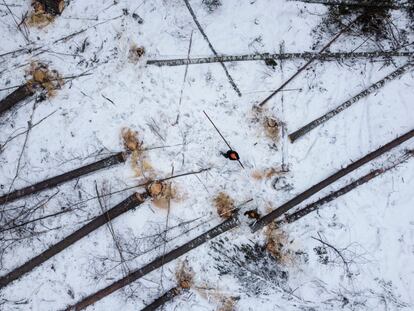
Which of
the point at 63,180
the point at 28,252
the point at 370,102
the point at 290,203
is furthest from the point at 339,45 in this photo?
the point at 28,252

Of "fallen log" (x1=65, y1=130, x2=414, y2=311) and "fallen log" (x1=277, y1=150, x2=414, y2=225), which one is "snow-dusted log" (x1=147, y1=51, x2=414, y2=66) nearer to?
"fallen log" (x1=65, y1=130, x2=414, y2=311)

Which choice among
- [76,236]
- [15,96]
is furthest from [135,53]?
[76,236]

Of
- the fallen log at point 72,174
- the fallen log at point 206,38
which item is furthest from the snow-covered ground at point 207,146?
the fallen log at point 72,174

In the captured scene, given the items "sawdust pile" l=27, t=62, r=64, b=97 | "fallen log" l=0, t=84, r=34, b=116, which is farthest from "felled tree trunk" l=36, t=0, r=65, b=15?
"fallen log" l=0, t=84, r=34, b=116

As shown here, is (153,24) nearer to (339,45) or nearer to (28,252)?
(339,45)

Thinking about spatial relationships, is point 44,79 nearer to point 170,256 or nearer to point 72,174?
point 72,174

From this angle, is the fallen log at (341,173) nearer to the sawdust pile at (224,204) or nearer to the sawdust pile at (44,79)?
the sawdust pile at (224,204)
